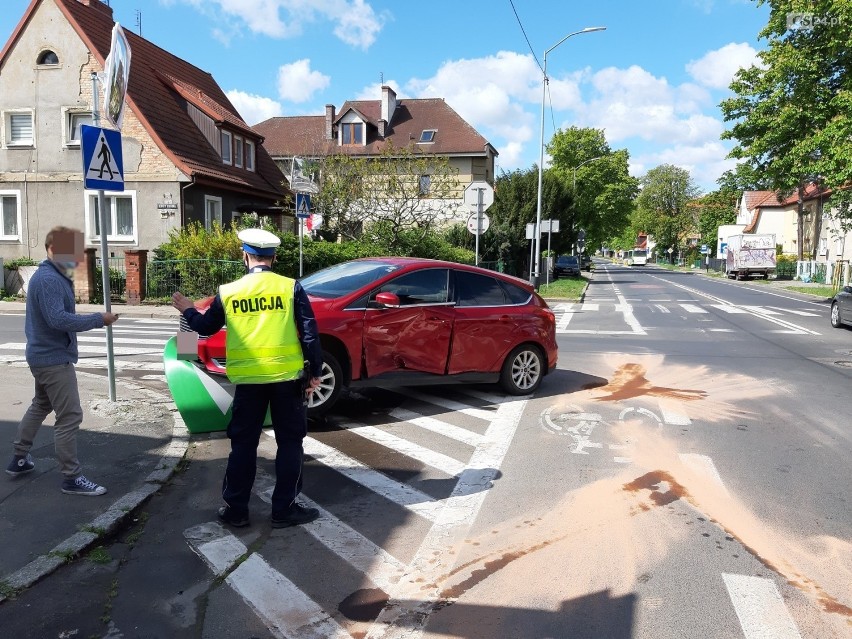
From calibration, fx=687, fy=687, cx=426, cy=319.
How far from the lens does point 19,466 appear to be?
5059mm

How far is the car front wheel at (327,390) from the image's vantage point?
274 inches

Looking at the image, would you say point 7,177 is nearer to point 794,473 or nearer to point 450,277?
point 450,277

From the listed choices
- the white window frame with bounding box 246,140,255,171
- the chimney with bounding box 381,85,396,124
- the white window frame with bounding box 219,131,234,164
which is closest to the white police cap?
the white window frame with bounding box 219,131,234,164

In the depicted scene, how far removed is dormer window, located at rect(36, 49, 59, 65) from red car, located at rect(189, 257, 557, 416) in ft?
70.1

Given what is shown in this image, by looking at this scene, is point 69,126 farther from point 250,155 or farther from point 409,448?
point 409,448

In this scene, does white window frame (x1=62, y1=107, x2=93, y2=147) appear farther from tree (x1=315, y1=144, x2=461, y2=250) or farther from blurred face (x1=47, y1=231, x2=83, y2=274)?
blurred face (x1=47, y1=231, x2=83, y2=274)

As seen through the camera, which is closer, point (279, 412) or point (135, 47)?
point (279, 412)

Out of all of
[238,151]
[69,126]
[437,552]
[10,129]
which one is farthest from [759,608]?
[238,151]

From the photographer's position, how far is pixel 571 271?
46.5 metres

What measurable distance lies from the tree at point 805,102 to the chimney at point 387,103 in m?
24.0

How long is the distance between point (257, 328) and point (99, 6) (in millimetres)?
29895

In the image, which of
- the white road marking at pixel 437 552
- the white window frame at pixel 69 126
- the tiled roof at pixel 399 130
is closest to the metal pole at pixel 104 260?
the white road marking at pixel 437 552

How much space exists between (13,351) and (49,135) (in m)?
16.0

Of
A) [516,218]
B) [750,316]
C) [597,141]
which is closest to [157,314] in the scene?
[750,316]
